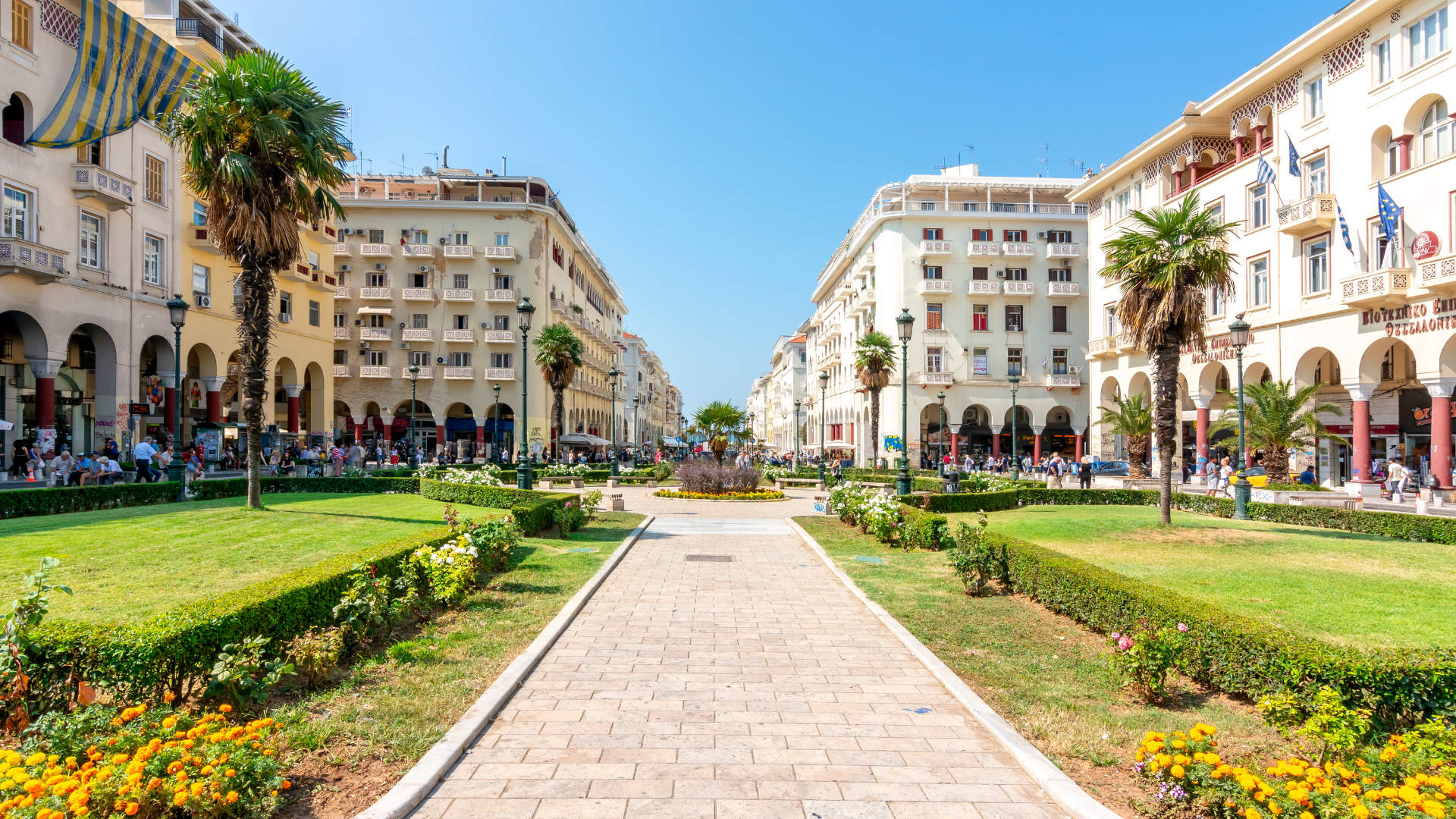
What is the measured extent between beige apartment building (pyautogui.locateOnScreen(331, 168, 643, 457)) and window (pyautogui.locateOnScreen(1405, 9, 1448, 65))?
45.8 metres

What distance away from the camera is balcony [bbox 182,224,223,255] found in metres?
33.8

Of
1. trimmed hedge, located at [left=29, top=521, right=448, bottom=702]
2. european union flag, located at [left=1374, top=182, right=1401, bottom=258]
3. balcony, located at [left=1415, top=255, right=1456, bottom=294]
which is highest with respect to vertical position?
european union flag, located at [left=1374, top=182, right=1401, bottom=258]

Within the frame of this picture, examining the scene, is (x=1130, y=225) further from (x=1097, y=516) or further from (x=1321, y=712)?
(x=1321, y=712)

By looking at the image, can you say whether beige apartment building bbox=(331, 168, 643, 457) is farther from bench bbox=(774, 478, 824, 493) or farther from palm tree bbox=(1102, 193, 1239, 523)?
palm tree bbox=(1102, 193, 1239, 523)

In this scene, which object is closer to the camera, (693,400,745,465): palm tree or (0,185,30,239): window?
(0,185,30,239): window

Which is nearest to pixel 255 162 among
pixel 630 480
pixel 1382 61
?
pixel 630 480

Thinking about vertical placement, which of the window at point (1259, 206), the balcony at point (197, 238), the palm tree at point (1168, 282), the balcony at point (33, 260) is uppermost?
the window at point (1259, 206)

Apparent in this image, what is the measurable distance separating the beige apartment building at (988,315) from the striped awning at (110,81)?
134 ft

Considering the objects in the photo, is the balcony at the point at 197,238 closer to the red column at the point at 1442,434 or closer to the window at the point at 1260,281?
the window at the point at 1260,281

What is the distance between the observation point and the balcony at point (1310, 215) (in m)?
28.0

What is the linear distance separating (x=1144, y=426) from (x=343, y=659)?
121ft

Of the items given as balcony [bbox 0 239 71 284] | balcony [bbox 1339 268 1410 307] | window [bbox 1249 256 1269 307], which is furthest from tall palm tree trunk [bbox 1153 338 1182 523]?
balcony [bbox 0 239 71 284]

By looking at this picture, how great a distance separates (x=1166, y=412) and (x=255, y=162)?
73.3 ft

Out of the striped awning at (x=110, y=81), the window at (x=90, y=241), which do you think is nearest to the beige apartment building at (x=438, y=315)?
the striped awning at (x=110, y=81)
